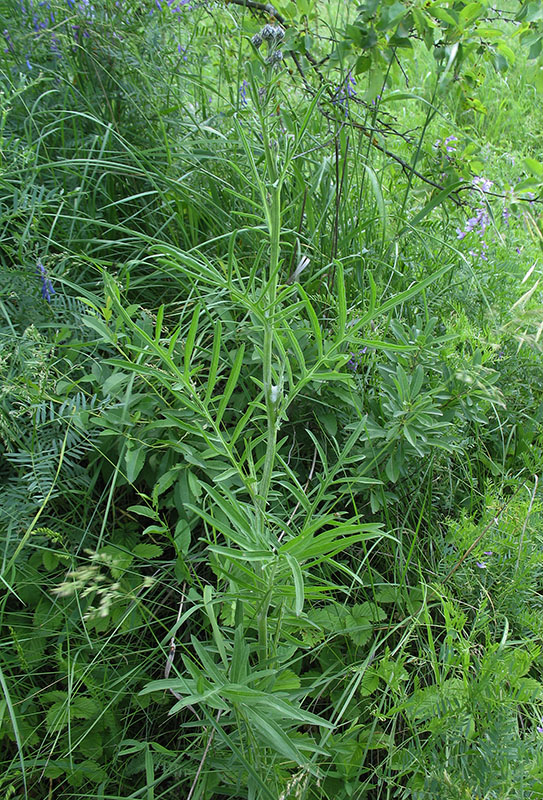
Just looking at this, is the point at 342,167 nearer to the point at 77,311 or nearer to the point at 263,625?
the point at 77,311

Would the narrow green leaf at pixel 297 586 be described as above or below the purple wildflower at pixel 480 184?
below

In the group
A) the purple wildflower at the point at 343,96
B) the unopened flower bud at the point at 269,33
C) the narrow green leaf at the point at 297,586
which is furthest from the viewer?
the purple wildflower at the point at 343,96

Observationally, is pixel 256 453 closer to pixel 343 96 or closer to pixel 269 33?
pixel 269 33

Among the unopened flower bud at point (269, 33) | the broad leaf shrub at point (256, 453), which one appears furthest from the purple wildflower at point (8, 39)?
the unopened flower bud at point (269, 33)

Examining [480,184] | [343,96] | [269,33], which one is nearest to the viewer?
[269,33]

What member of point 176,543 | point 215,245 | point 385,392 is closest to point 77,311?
point 215,245

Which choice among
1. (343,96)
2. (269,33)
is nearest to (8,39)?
(343,96)

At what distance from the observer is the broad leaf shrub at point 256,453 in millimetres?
1048

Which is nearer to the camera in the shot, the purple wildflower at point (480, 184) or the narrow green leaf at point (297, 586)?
the narrow green leaf at point (297, 586)

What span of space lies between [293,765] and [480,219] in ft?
5.77

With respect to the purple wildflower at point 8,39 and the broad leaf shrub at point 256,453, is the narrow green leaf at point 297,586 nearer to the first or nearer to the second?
the broad leaf shrub at point 256,453

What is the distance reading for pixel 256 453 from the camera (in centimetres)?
151

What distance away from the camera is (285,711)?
0.93 m

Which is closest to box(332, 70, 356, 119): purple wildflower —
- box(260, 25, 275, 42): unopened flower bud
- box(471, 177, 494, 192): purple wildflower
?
box(471, 177, 494, 192): purple wildflower
